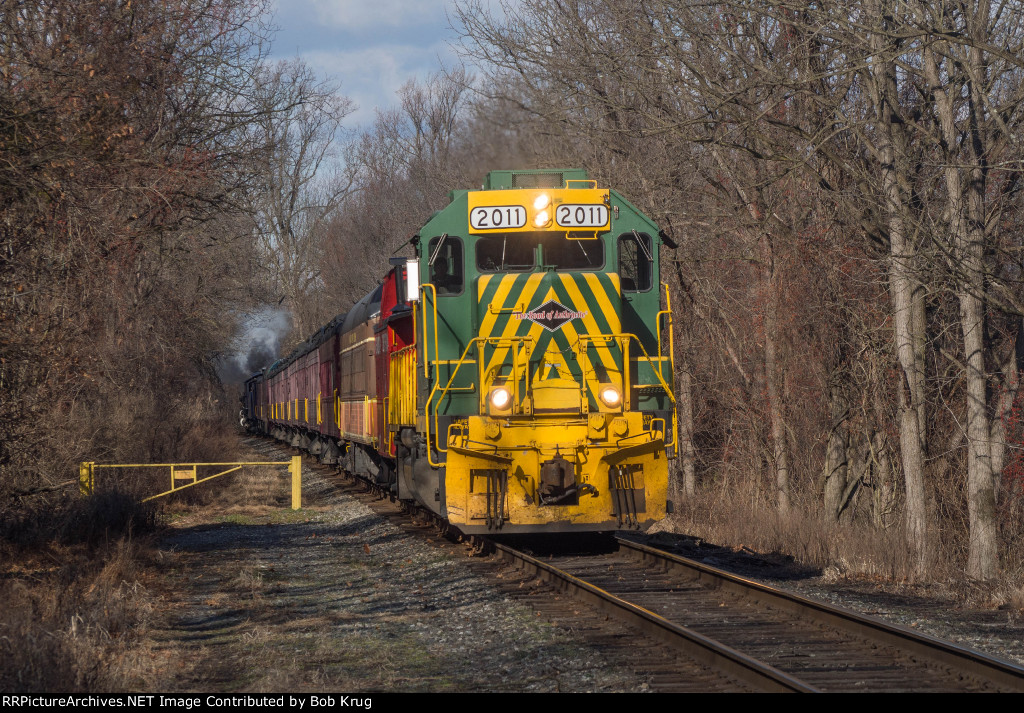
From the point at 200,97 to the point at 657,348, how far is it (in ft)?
34.4

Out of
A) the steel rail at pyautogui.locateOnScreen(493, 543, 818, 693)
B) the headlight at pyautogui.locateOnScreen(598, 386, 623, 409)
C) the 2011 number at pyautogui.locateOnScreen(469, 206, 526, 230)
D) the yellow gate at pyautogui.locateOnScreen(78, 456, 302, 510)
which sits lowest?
the steel rail at pyautogui.locateOnScreen(493, 543, 818, 693)

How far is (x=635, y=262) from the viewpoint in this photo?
36.2ft

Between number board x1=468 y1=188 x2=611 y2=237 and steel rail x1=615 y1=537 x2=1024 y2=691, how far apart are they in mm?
3591

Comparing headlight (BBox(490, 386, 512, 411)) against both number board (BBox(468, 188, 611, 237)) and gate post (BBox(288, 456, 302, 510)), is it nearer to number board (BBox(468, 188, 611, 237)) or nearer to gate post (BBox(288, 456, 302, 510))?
number board (BBox(468, 188, 611, 237))

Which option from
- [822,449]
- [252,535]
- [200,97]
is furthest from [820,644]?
[200,97]

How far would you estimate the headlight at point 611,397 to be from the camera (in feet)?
33.5

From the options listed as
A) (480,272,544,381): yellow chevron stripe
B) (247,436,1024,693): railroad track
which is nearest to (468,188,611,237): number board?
(480,272,544,381): yellow chevron stripe

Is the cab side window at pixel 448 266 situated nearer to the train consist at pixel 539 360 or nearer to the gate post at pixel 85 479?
the train consist at pixel 539 360

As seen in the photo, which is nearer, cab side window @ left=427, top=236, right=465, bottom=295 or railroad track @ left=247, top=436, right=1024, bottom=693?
railroad track @ left=247, top=436, right=1024, bottom=693

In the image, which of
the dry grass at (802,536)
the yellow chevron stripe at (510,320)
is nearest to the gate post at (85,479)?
the yellow chevron stripe at (510,320)

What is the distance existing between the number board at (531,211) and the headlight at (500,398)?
176 cm

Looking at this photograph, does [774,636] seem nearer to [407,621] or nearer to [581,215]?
[407,621]

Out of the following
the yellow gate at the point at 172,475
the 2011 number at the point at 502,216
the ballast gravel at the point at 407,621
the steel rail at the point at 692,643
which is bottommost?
the ballast gravel at the point at 407,621

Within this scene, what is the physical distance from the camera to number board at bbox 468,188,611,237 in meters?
10.7
